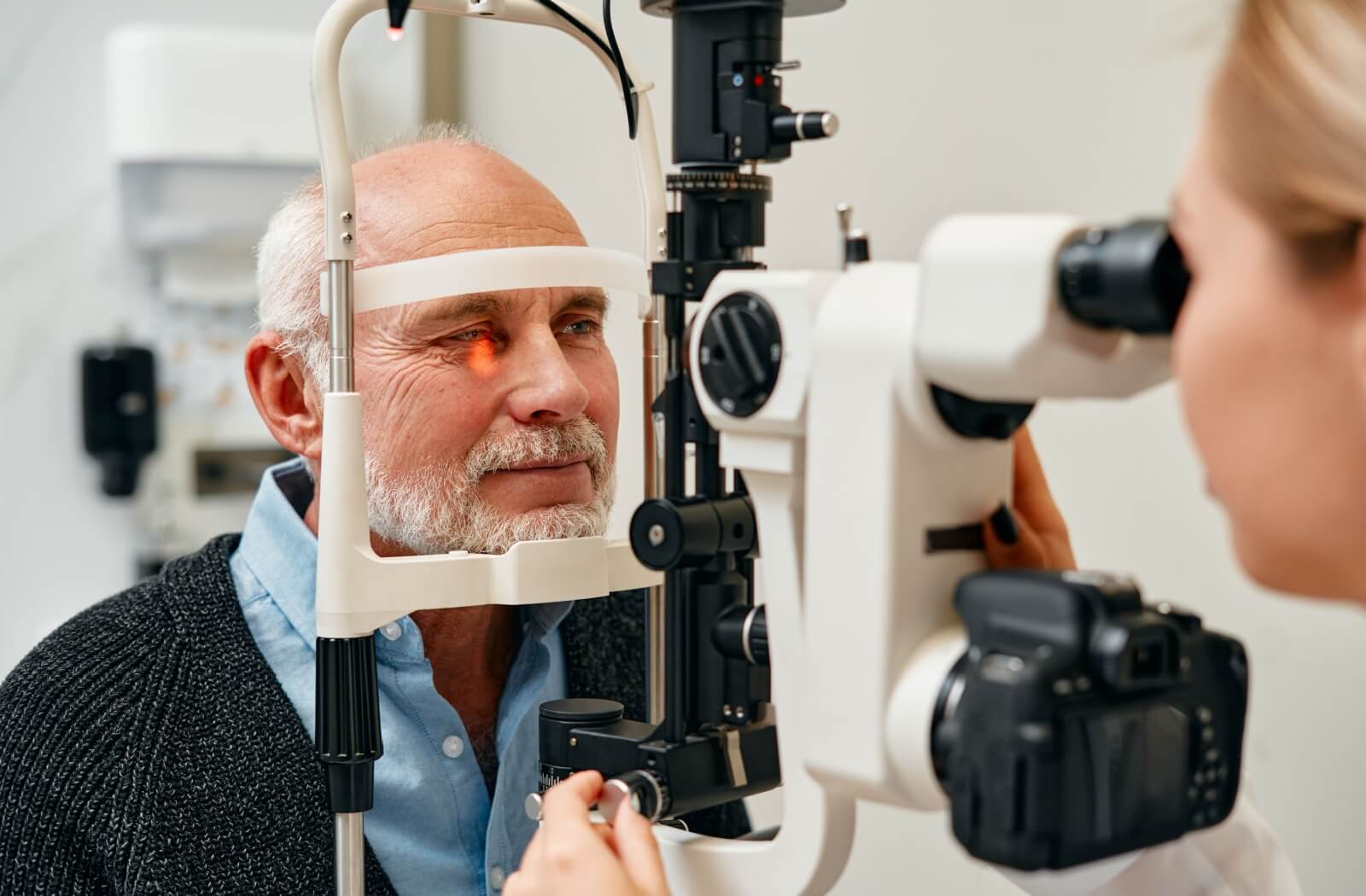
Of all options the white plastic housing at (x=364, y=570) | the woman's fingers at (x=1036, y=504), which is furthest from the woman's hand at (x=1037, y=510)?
the white plastic housing at (x=364, y=570)

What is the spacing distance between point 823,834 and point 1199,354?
326mm

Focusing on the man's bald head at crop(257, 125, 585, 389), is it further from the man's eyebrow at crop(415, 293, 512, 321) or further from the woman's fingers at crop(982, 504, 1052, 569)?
the woman's fingers at crop(982, 504, 1052, 569)

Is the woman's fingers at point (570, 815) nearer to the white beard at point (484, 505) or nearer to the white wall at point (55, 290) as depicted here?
the white beard at point (484, 505)

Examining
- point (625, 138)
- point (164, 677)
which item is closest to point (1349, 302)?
point (164, 677)

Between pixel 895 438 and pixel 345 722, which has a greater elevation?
pixel 895 438

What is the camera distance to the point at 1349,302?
0.52 m

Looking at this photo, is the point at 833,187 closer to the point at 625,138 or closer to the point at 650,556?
the point at 625,138

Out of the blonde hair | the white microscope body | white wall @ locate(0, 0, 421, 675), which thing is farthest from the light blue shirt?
white wall @ locate(0, 0, 421, 675)

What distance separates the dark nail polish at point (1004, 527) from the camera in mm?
719

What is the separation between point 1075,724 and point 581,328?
0.77m

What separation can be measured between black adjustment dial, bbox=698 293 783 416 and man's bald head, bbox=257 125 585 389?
1.83 feet

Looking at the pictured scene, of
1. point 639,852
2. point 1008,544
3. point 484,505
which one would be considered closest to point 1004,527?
point 1008,544

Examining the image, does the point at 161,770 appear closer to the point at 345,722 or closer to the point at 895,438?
the point at 345,722

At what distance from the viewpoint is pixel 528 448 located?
1.16 m
